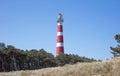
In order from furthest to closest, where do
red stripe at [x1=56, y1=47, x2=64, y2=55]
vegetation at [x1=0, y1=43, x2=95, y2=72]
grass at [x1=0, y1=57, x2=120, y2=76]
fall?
red stripe at [x1=56, y1=47, x2=64, y2=55]
vegetation at [x1=0, y1=43, x2=95, y2=72]
grass at [x1=0, y1=57, x2=120, y2=76]

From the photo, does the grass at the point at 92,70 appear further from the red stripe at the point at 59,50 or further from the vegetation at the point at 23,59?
the red stripe at the point at 59,50

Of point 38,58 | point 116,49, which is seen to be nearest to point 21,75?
point 116,49

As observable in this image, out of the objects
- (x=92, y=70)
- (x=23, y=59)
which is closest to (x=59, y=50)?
(x=23, y=59)

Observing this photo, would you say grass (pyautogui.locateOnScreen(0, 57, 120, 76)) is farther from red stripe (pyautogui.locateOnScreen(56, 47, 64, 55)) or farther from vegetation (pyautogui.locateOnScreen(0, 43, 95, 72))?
red stripe (pyautogui.locateOnScreen(56, 47, 64, 55))

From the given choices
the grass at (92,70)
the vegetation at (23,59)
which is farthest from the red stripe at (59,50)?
the grass at (92,70)

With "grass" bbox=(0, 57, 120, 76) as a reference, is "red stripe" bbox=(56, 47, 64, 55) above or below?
above

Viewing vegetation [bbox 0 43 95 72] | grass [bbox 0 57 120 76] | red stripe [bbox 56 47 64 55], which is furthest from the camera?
red stripe [bbox 56 47 64 55]

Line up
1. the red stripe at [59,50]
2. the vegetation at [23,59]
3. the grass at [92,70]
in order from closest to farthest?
the grass at [92,70] → the vegetation at [23,59] → the red stripe at [59,50]

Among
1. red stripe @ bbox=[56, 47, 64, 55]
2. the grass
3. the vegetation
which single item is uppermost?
red stripe @ bbox=[56, 47, 64, 55]

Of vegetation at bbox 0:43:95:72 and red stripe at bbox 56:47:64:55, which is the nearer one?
vegetation at bbox 0:43:95:72

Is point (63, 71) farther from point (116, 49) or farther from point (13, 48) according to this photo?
point (13, 48)

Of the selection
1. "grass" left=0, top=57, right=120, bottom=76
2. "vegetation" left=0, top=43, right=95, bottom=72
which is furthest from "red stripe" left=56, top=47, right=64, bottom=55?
"grass" left=0, top=57, right=120, bottom=76

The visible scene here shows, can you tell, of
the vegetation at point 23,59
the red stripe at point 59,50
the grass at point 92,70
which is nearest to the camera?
the grass at point 92,70

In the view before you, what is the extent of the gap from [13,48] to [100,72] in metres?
68.5
